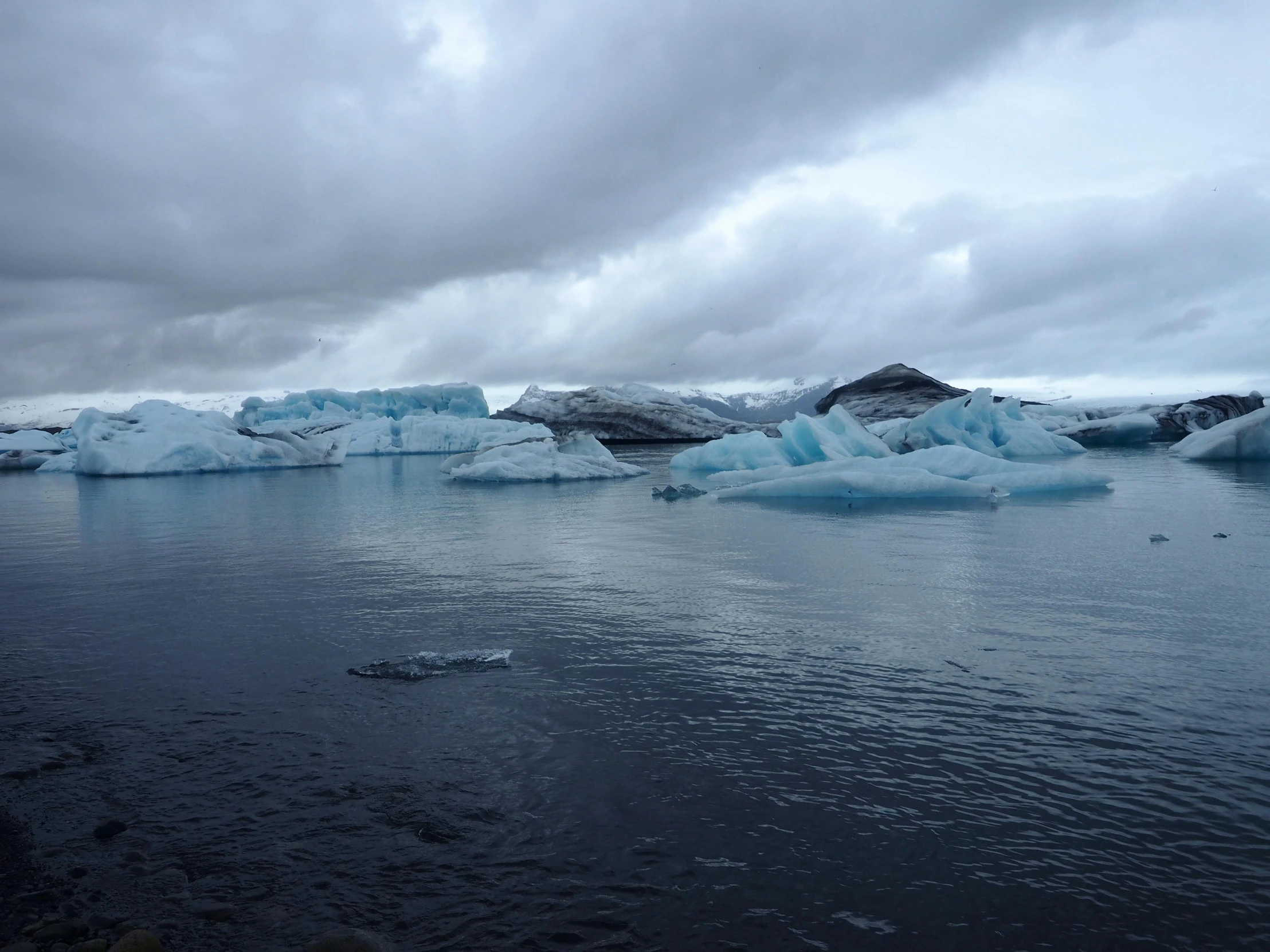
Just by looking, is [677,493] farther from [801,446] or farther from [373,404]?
[373,404]

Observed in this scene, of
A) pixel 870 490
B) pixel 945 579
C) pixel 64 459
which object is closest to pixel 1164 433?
pixel 870 490

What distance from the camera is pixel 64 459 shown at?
33219 millimetres

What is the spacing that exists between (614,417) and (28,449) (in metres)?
38.3

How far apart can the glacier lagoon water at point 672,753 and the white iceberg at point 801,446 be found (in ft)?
43.7

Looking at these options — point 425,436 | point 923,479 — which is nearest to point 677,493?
point 923,479

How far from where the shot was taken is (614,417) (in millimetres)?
65812

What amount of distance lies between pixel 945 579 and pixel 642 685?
405 cm

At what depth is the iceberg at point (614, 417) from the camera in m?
65.4

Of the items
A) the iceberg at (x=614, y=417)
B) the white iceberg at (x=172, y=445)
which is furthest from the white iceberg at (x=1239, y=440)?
the iceberg at (x=614, y=417)

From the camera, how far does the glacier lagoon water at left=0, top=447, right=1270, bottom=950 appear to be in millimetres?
2689

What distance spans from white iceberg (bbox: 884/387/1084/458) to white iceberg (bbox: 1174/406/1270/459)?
5.25 meters

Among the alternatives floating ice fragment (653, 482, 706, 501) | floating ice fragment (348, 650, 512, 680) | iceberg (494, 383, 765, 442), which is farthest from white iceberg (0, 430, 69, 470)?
floating ice fragment (348, 650, 512, 680)

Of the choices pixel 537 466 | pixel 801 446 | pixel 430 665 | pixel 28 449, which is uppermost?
pixel 28 449

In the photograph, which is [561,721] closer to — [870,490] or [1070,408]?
[870,490]
